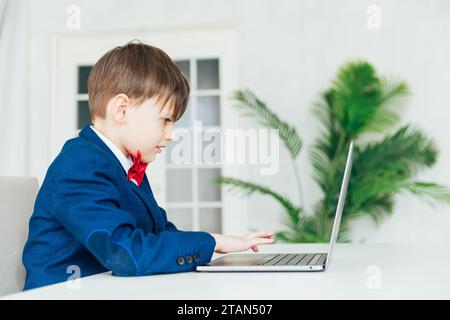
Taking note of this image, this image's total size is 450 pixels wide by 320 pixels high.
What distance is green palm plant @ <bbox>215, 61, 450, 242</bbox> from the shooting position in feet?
14.5

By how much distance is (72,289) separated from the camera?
848mm

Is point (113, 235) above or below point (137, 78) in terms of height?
below

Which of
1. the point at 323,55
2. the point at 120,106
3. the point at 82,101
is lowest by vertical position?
the point at 120,106

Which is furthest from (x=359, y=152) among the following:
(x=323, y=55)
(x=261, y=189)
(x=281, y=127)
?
(x=323, y=55)

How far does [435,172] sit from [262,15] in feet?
5.78

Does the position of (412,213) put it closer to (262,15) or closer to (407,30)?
(407,30)

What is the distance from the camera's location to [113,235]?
3.21 ft

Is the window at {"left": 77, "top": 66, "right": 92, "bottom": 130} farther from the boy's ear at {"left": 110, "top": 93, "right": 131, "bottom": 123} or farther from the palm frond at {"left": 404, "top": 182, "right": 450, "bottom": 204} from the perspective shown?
the boy's ear at {"left": 110, "top": 93, "right": 131, "bottom": 123}

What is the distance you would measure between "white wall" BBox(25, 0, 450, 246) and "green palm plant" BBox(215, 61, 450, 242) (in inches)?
6.7

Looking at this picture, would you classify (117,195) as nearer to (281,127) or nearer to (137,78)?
(137,78)

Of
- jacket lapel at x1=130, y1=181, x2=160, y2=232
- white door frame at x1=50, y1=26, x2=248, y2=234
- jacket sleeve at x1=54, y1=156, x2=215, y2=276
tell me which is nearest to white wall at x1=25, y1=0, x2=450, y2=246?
white door frame at x1=50, y1=26, x2=248, y2=234

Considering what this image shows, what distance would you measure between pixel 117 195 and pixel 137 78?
270mm

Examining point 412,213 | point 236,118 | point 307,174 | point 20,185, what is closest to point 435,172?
point 412,213

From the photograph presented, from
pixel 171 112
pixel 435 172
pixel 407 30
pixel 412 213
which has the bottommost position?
pixel 412 213
